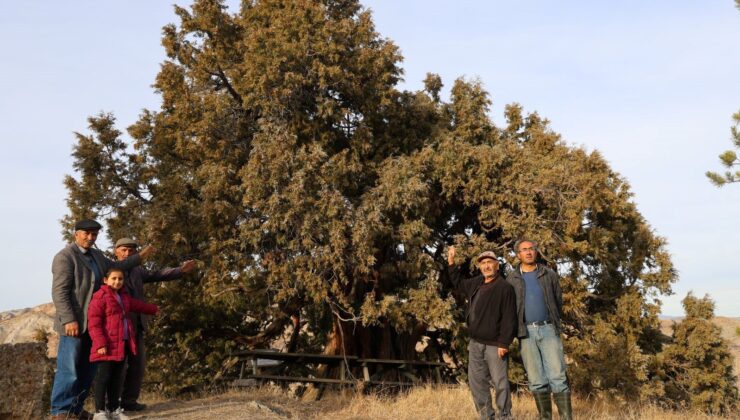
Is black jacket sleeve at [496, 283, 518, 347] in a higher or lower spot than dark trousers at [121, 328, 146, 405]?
higher

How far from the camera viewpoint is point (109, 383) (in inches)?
281

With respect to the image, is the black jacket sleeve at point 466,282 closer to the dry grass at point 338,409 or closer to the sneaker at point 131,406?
the dry grass at point 338,409

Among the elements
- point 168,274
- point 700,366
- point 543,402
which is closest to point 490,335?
point 543,402

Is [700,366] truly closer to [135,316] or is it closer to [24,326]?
[135,316]

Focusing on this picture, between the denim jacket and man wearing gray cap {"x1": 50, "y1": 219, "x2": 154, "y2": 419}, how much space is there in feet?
14.6

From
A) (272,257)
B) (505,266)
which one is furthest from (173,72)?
(505,266)

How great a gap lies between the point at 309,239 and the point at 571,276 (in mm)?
5847

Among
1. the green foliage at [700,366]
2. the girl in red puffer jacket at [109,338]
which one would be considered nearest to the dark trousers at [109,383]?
the girl in red puffer jacket at [109,338]

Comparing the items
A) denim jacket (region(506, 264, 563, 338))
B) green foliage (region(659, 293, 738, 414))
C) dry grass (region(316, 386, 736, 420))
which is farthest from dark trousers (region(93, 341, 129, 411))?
green foliage (region(659, 293, 738, 414))

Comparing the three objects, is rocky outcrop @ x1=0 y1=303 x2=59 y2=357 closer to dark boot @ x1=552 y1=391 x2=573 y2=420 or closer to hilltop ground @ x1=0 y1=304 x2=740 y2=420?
hilltop ground @ x1=0 y1=304 x2=740 y2=420

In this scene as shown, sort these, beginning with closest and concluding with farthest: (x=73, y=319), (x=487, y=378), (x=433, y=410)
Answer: (x=73, y=319), (x=487, y=378), (x=433, y=410)

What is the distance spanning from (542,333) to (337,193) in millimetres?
6043

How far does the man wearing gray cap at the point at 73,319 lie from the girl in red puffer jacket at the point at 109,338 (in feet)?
0.61

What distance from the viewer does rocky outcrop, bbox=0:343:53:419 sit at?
288 inches
